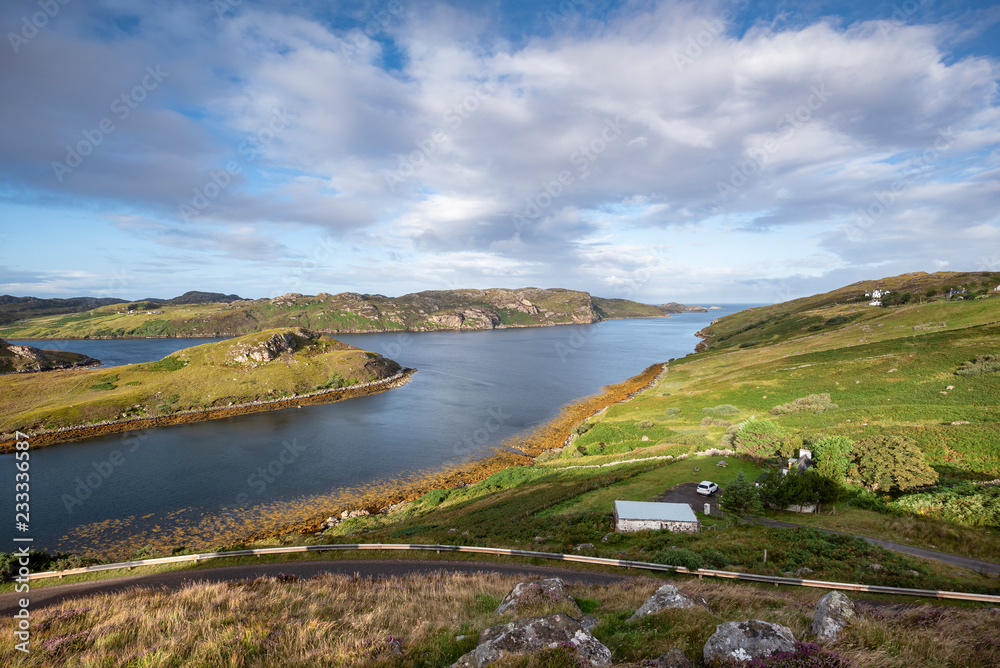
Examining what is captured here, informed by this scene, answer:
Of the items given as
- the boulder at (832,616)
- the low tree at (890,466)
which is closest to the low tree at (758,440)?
the low tree at (890,466)

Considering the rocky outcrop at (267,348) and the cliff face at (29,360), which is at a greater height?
the rocky outcrop at (267,348)

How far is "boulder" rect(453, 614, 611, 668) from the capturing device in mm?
8328

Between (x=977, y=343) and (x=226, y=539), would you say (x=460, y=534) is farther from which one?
(x=977, y=343)

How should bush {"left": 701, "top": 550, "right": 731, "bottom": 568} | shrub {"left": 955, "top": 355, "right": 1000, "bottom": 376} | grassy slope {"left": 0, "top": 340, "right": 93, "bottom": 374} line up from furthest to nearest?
grassy slope {"left": 0, "top": 340, "right": 93, "bottom": 374}, shrub {"left": 955, "top": 355, "right": 1000, "bottom": 376}, bush {"left": 701, "top": 550, "right": 731, "bottom": 568}

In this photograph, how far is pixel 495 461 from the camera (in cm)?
5922

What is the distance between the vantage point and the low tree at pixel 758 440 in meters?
38.0

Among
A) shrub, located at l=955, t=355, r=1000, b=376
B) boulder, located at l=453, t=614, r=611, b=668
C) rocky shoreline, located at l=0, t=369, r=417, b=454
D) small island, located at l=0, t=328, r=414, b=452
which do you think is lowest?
rocky shoreline, located at l=0, t=369, r=417, b=454

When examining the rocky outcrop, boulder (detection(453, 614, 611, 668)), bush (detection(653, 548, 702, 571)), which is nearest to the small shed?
bush (detection(653, 548, 702, 571))

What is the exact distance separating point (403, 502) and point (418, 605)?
1355 inches

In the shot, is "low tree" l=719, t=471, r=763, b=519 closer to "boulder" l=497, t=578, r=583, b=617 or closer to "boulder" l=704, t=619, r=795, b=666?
"boulder" l=497, t=578, r=583, b=617

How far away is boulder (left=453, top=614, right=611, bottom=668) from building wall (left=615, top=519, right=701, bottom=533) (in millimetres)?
19709
